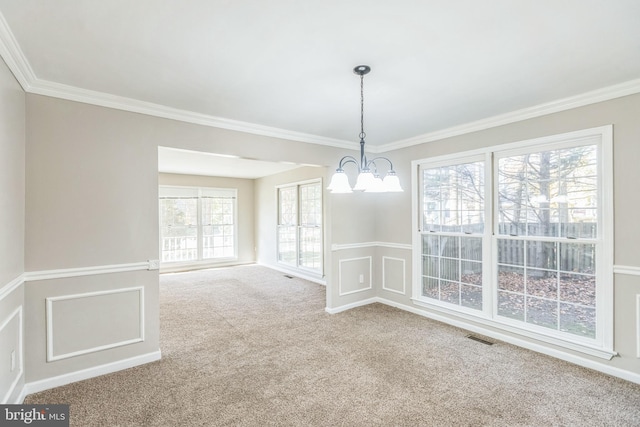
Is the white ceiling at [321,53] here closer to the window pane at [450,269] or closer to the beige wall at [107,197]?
the beige wall at [107,197]

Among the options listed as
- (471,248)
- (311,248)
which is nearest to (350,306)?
(471,248)

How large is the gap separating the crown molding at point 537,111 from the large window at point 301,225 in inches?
→ 116

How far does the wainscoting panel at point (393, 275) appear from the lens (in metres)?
4.61

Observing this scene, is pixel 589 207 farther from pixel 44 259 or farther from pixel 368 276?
pixel 44 259

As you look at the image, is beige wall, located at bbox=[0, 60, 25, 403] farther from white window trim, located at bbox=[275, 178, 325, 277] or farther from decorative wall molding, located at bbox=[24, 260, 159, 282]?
white window trim, located at bbox=[275, 178, 325, 277]

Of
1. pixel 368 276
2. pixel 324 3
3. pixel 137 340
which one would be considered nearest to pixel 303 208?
pixel 368 276

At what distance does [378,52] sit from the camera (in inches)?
82.1

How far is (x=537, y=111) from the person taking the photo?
3.17 m

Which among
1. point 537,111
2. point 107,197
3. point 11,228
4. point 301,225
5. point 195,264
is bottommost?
point 195,264

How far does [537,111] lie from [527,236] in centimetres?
132

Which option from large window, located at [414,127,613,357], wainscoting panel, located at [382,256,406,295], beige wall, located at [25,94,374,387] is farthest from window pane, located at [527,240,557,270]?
beige wall, located at [25,94,374,387]

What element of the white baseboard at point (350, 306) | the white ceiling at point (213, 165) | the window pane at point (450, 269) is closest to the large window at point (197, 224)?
the white ceiling at point (213, 165)

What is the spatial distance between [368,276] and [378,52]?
140 inches

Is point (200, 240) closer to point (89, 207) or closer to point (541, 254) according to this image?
point (89, 207)
